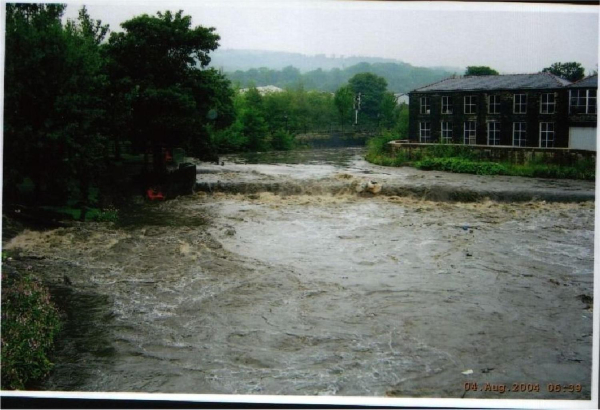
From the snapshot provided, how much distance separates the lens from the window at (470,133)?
11.1 metres

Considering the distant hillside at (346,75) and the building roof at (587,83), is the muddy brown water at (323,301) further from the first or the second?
the distant hillside at (346,75)

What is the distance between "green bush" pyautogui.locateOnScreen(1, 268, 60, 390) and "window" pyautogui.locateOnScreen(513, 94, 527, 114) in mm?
7833

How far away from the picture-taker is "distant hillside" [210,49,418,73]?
646 cm

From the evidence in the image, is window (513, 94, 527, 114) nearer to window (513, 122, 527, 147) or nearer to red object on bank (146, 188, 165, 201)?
window (513, 122, 527, 147)

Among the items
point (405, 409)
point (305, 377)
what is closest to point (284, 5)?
point (305, 377)

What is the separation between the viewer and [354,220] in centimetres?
750

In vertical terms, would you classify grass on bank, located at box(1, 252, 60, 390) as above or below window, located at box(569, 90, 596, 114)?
below

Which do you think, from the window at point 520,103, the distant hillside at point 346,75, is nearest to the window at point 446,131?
the distant hillside at point 346,75

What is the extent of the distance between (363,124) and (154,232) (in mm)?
6655

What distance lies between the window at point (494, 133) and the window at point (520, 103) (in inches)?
24.9

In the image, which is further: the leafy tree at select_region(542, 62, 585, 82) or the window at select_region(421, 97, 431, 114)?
the window at select_region(421, 97, 431, 114)

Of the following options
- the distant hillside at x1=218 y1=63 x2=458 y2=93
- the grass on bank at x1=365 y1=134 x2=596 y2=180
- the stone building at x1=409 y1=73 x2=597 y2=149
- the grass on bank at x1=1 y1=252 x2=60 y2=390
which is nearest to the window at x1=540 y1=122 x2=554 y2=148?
the stone building at x1=409 y1=73 x2=597 y2=149

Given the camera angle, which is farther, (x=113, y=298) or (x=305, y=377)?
(x=113, y=298)

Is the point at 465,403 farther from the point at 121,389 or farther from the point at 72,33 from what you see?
the point at 72,33
